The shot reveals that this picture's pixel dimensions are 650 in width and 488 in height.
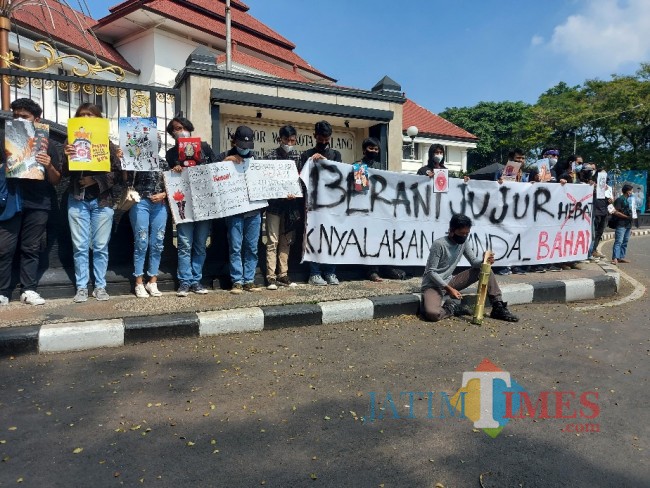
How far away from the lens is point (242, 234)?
19.2ft

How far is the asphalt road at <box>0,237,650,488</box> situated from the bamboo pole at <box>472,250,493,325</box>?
59 centimetres

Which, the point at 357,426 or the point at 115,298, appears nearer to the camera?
the point at 357,426

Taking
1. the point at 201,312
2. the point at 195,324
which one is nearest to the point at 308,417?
the point at 195,324

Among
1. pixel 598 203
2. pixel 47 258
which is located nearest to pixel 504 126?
pixel 598 203

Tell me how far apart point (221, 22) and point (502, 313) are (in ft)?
67.5

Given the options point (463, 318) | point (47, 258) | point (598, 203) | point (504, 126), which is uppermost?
point (504, 126)

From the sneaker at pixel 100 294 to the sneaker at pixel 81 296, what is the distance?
100mm

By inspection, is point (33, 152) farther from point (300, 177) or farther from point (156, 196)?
point (300, 177)

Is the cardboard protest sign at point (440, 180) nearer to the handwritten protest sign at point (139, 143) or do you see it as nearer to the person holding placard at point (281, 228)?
the person holding placard at point (281, 228)

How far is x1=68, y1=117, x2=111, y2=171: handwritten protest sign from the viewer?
495cm

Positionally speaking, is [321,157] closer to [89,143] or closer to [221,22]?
[89,143]

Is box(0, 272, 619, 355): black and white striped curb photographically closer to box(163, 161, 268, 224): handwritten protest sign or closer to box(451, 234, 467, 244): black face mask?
box(451, 234, 467, 244): black face mask

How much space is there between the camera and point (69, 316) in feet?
14.9

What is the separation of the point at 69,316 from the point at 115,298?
780 mm
